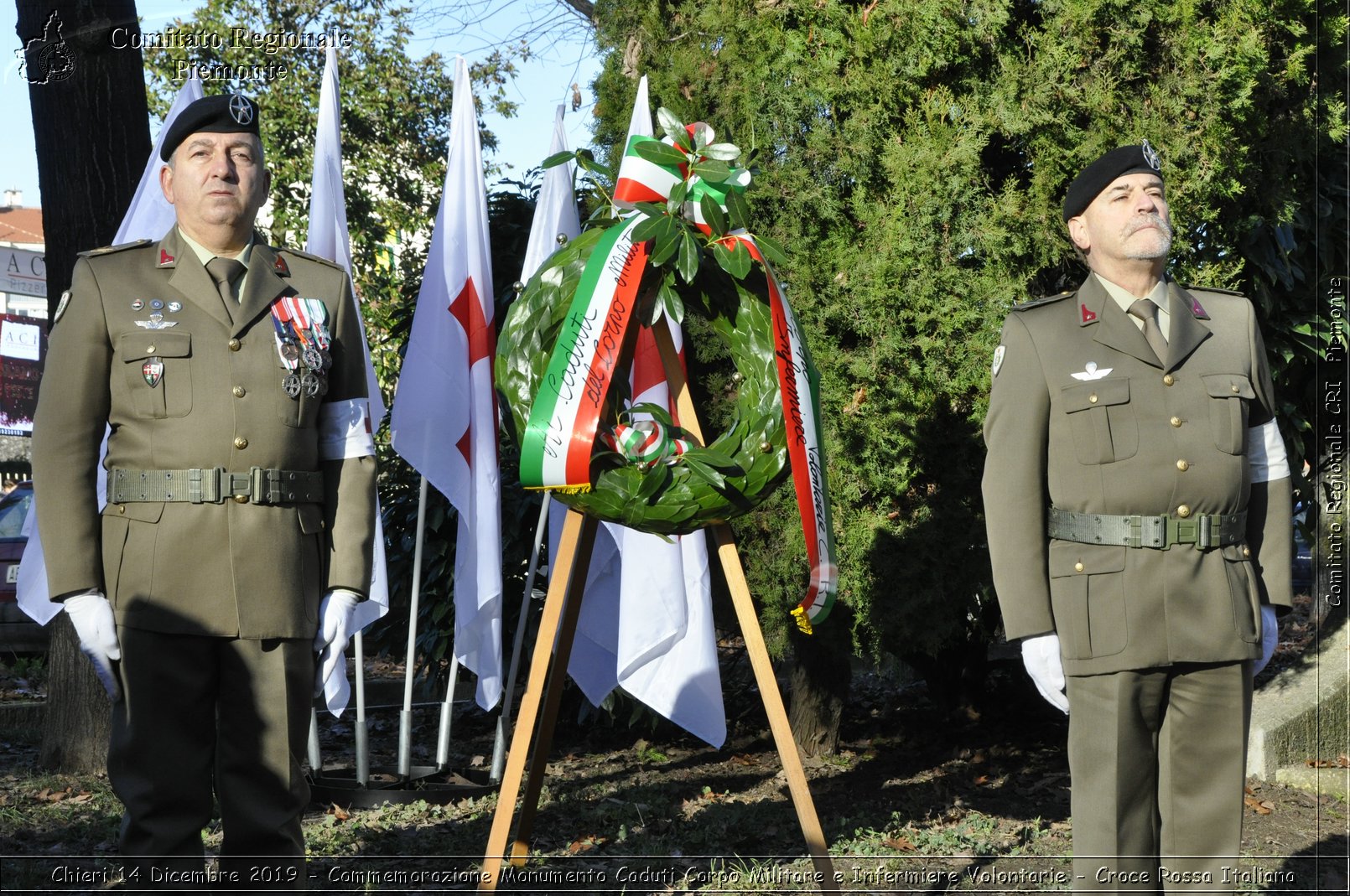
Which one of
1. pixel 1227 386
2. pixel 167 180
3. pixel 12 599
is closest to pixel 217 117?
pixel 167 180

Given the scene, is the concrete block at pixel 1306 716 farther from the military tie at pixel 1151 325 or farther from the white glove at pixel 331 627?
the white glove at pixel 331 627

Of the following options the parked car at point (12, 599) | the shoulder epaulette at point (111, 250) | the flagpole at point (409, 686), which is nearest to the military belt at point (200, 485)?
the shoulder epaulette at point (111, 250)

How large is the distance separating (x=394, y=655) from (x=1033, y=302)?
4.34 m

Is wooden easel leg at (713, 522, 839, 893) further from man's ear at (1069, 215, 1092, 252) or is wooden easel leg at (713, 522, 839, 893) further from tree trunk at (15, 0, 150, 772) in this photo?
tree trunk at (15, 0, 150, 772)

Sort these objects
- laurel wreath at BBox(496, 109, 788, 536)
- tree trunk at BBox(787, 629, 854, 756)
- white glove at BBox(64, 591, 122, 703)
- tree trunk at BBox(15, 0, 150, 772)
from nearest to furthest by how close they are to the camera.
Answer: white glove at BBox(64, 591, 122, 703) < laurel wreath at BBox(496, 109, 788, 536) < tree trunk at BBox(15, 0, 150, 772) < tree trunk at BBox(787, 629, 854, 756)

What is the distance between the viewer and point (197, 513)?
3.14 m

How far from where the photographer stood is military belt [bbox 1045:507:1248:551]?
128 inches

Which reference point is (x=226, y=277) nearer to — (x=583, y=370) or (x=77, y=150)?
(x=583, y=370)

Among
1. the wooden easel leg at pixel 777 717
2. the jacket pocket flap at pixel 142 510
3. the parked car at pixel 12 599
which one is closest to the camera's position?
the jacket pocket flap at pixel 142 510

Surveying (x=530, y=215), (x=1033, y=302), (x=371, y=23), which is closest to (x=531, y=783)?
(x=1033, y=302)


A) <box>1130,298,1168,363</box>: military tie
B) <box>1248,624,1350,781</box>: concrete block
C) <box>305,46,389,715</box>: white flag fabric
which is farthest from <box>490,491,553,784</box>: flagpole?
<box>1248,624,1350,781</box>: concrete block

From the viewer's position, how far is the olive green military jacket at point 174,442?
3086 millimetres

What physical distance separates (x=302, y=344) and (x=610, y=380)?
3.02ft

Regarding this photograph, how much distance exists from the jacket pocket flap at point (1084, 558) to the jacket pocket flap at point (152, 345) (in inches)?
92.4
